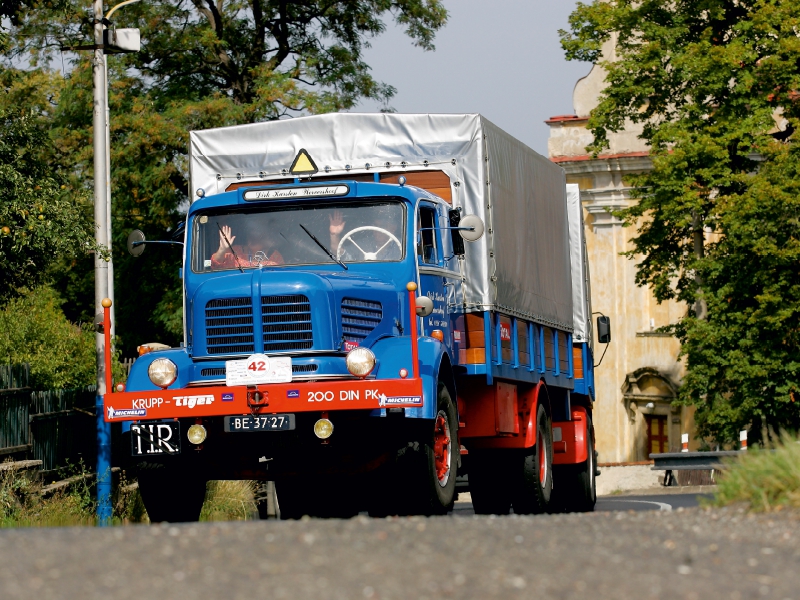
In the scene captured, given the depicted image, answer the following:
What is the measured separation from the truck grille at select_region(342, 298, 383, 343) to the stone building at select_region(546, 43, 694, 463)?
118 feet

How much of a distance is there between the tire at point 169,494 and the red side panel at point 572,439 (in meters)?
5.57

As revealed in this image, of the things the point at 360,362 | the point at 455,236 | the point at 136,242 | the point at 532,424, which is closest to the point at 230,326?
the point at 360,362

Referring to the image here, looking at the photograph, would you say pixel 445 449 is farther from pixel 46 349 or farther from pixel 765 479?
pixel 46 349

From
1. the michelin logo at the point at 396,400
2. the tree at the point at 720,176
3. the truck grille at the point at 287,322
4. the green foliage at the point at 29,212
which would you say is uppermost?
the tree at the point at 720,176

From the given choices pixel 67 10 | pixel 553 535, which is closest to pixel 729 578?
pixel 553 535

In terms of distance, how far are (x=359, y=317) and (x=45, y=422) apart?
7.52 meters

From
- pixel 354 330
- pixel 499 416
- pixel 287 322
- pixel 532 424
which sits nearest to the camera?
pixel 287 322

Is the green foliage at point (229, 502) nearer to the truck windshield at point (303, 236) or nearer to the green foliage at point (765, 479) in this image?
the truck windshield at point (303, 236)

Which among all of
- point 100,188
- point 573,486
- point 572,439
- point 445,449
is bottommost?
point 573,486

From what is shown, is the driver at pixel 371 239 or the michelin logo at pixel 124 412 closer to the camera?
the michelin logo at pixel 124 412

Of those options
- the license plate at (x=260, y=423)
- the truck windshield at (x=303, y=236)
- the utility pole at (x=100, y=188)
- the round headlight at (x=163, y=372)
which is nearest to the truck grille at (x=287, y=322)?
the license plate at (x=260, y=423)

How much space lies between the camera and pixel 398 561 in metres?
6.86

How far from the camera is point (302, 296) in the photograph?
39.9 ft

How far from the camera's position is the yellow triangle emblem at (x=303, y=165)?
1498 cm
